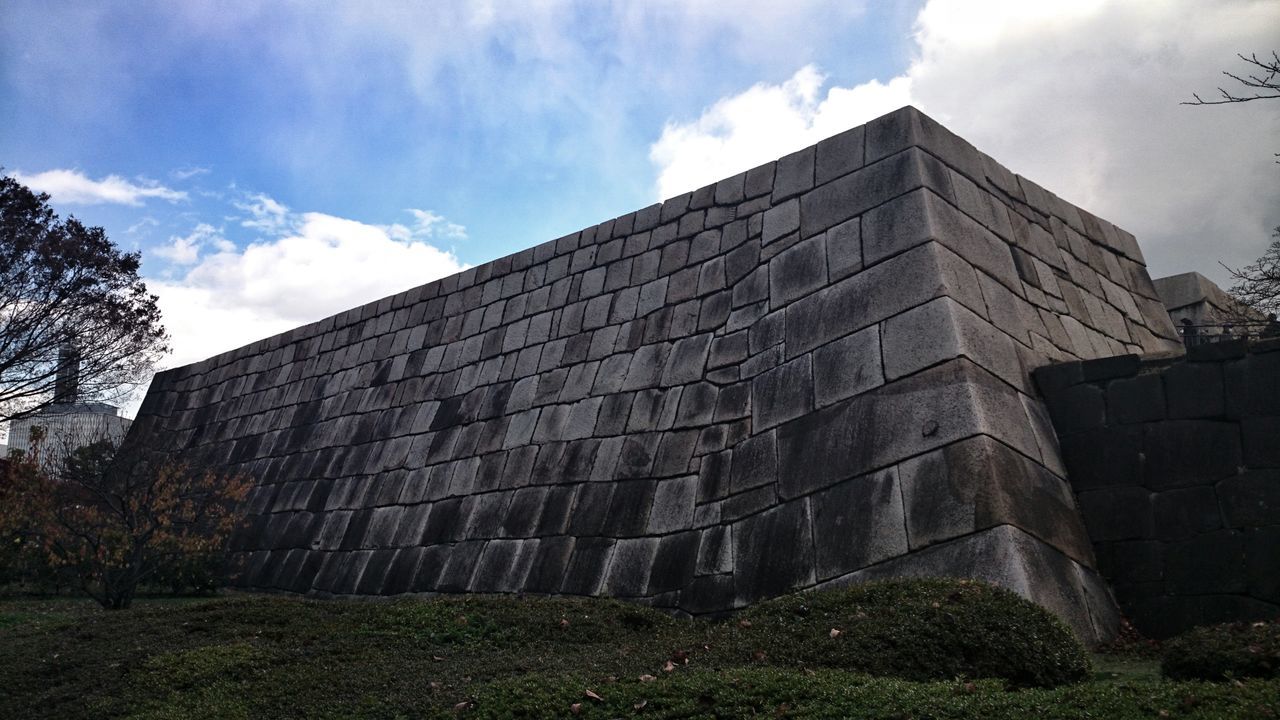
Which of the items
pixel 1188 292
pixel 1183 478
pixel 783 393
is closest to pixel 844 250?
pixel 783 393

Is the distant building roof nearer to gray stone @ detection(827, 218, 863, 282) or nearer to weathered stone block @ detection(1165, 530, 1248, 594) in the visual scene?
gray stone @ detection(827, 218, 863, 282)

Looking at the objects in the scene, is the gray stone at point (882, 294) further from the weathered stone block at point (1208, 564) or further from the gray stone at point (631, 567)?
the weathered stone block at point (1208, 564)

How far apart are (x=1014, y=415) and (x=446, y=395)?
8.05 metres

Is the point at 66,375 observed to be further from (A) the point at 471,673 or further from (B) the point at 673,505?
(A) the point at 471,673

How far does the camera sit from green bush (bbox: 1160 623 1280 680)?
15.9 ft

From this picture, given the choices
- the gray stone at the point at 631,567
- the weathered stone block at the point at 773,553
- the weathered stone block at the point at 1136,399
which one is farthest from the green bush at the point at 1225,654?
the gray stone at the point at 631,567

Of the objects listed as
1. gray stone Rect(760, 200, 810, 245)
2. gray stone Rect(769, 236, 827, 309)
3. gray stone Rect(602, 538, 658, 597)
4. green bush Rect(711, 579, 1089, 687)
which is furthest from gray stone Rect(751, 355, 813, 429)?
green bush Rect(711, 579, 1089, 687)

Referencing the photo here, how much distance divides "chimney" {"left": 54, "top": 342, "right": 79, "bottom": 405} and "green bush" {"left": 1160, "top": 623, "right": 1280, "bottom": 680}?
741 inches

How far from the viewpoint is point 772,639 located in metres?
6.37

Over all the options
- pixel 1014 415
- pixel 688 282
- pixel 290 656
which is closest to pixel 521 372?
pixel 688 282

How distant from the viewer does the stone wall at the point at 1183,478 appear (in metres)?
7.25

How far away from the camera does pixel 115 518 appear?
47.2ft

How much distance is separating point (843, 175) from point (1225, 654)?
630cm

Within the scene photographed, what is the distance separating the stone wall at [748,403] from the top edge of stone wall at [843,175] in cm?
4
